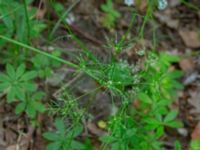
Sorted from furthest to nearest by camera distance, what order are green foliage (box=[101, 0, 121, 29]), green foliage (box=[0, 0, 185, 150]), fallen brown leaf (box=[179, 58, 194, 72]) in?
fallen brown leaf (box=[179, 58, 194, 72]) → green foliage (box=[101, 0, 121, 29]) → green foliage (box=[0, 0, 185, 150])

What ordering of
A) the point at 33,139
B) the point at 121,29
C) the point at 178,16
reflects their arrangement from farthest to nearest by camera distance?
the point at 178,16 → the point at 121,29 → the point at 33,139

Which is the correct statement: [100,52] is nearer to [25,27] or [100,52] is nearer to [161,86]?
[161,86]

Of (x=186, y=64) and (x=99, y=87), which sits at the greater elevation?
(x=99, y=87)

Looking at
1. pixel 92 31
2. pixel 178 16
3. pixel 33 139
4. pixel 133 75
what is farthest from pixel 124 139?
pixel 178 16

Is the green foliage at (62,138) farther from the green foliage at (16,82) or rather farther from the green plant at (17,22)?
the green plant at (17,22)

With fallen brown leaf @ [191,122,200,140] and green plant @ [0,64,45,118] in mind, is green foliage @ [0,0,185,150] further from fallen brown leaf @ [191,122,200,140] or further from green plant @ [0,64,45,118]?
fallen brown leaf @ [191,122,200,140]

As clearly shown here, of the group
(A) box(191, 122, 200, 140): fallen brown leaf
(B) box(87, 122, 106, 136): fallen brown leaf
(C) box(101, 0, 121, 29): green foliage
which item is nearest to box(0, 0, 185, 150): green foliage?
(B) box(87, 122, 106, 136): fallen brown leaf

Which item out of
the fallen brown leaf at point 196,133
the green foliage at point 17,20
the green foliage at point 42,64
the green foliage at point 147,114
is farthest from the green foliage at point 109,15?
the fallen brown leaf at point 196,133

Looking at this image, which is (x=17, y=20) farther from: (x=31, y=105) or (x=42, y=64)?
(x=31, y=105)

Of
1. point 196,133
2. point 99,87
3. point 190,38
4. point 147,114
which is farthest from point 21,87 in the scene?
point 190,38
